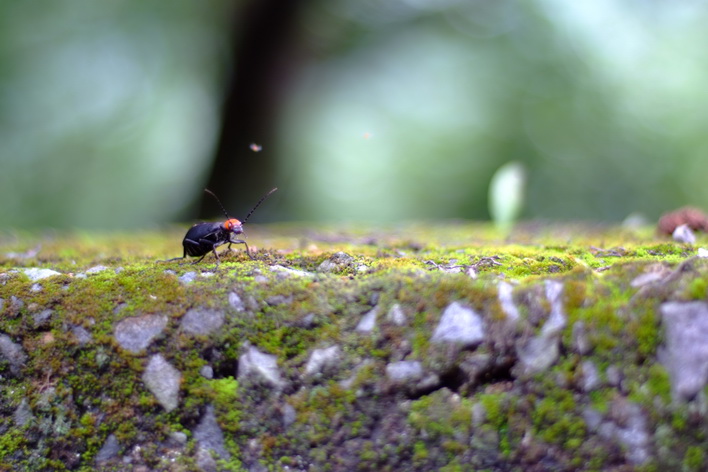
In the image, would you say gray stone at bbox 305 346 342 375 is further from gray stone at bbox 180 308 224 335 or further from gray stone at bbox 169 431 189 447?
gray stone at bbox 169 431 189 447

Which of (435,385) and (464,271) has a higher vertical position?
(464,271)

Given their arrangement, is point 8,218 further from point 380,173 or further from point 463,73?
point 463,73

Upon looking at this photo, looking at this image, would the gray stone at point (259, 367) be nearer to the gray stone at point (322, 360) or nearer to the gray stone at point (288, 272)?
the gray stone at point (322, 360)

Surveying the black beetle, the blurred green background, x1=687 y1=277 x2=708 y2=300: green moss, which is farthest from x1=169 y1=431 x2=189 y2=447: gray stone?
the blurred green background

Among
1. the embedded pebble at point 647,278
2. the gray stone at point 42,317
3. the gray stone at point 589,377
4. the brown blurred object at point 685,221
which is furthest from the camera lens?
the brown blurred object at point 685,221

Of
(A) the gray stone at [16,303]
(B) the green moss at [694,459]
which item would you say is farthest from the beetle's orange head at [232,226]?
(B) the green moss at [694,459]

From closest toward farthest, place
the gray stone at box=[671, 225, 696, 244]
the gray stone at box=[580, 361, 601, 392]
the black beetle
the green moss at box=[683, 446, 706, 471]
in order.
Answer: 1. the green moss at box=[683, 446, 706, 471]
2. the gray stone at box=[580, 361, 601, 392]
3. the black beetle
4. the gray stone at box=[671, 225, 696, 244]

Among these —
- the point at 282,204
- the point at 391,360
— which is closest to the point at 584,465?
the point at 391,360
